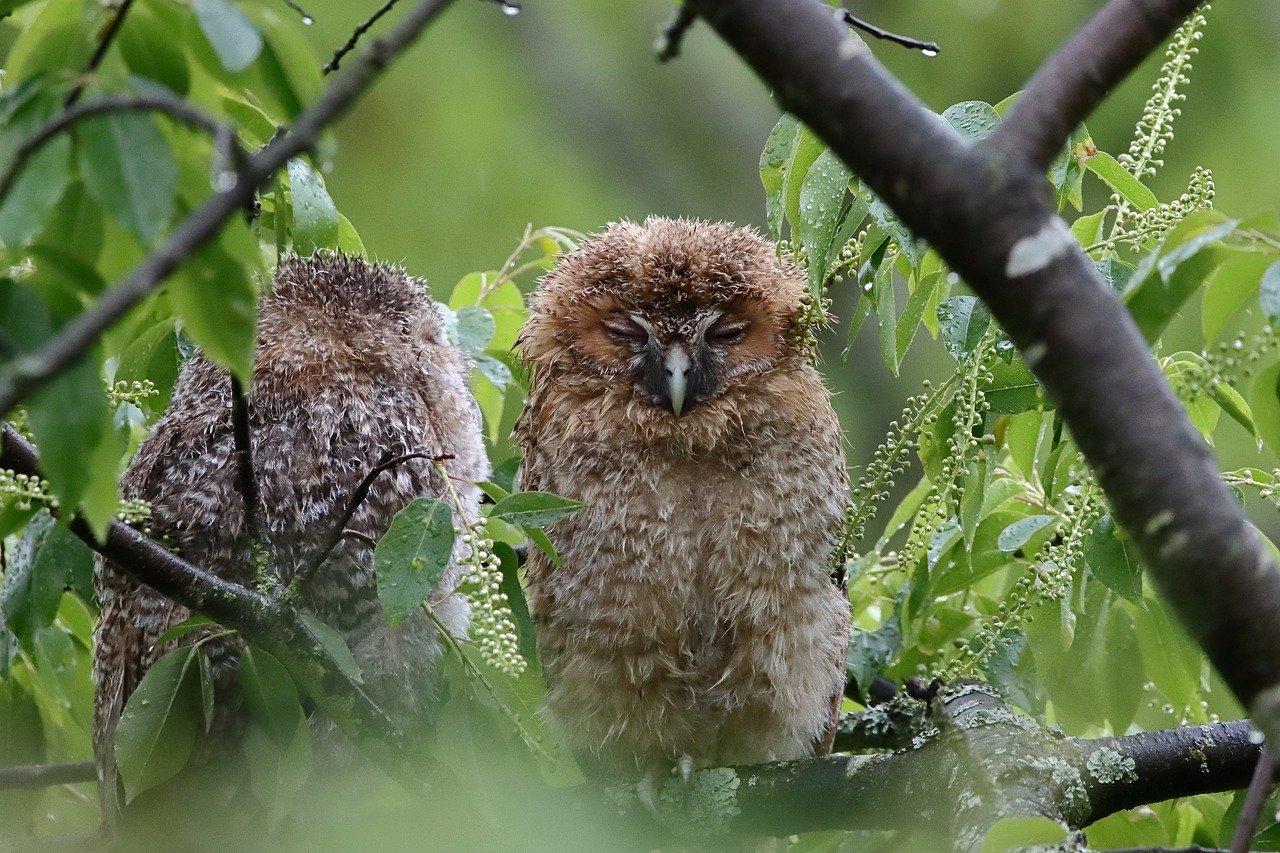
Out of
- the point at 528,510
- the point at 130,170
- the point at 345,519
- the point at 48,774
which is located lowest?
the point at 48,774

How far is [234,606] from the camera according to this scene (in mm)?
2127

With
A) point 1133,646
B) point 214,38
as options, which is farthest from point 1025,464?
point 214,38

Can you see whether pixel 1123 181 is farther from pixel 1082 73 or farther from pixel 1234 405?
pixel 1082 73

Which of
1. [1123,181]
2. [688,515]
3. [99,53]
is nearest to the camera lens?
[99,53]

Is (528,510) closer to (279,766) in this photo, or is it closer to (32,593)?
(279,766)

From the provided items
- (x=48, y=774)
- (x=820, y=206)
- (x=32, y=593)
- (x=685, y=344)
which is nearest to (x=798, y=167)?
(x=820, y=206)

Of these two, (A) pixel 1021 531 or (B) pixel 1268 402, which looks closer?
(B) pixel 1268 402

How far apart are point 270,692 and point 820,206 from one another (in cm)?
121

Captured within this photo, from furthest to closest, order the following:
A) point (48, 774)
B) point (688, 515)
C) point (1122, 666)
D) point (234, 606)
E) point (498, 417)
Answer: point (498, 417) < point (688, 515) < point (48, 774) < point (1122, 666) < point (234, 606)

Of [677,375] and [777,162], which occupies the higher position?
[777,162]

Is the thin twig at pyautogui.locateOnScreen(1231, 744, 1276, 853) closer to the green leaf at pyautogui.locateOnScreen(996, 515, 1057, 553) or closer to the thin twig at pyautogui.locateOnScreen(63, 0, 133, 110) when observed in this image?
the green leaf at pyautogui.locateOnScreen(996, 515, 1057, 553)

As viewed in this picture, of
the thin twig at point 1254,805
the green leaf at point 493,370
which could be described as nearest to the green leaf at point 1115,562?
the thin twig at point 1254,805

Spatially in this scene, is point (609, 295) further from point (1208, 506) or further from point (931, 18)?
point (931, 18)

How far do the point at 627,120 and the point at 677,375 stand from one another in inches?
240
